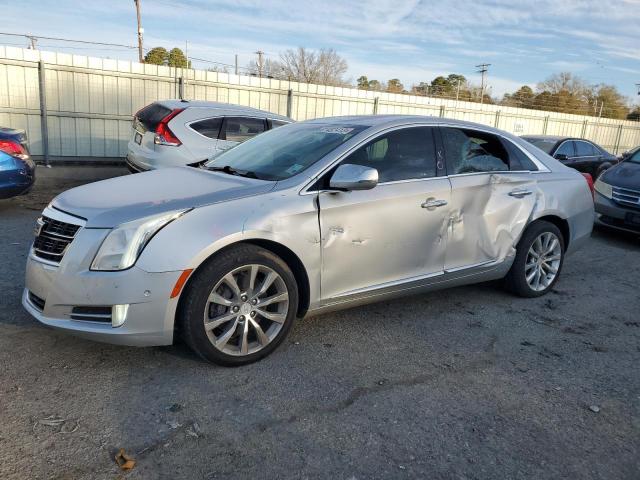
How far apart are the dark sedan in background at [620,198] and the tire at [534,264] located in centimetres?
328

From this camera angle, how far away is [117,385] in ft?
10.1

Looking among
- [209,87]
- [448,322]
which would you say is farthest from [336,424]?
[209,87]

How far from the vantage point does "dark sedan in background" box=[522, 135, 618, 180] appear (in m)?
11.4

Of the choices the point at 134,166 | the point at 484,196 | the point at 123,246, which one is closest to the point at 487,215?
the point at 484,196

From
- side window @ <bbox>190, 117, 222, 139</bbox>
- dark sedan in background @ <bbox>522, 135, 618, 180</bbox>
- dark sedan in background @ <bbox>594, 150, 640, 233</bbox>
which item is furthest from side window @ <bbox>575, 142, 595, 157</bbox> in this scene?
side window @ <bbox>190, 117, 222, 139</bbox>

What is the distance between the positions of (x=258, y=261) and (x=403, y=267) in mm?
1238

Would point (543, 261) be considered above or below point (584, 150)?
below

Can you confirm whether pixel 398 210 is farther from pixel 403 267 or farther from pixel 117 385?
pixel 117 385

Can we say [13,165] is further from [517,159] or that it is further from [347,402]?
[517,159]

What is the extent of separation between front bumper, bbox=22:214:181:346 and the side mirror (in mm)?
1218

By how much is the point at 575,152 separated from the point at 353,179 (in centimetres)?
1043

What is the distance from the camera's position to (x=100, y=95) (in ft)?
39.7

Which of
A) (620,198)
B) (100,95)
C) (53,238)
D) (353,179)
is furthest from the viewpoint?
(100,95)

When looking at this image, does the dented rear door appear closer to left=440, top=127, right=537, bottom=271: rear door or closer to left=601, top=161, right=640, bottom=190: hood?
left=440, top=127, right=537, bottom=271: rear door
